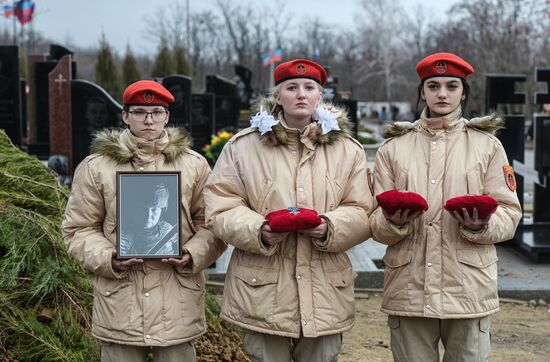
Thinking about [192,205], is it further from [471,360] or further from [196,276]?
[471,360]

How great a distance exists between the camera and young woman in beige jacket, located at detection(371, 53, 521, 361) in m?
3.52

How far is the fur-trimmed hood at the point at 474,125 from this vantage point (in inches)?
146

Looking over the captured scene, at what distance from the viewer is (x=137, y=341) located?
348 centimetres

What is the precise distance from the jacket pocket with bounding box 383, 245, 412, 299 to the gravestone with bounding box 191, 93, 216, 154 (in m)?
12.3

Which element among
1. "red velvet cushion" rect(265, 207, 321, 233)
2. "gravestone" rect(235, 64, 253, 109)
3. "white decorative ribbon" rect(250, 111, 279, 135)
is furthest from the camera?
"gravestone" rect(235, 64, 253, 109)

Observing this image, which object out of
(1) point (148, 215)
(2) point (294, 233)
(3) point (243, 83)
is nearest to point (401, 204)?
(2) point (294, 233)

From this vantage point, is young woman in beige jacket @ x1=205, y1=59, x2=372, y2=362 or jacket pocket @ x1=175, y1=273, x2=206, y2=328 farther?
jacket pocket @ x1=175, y1=273, x2=206, y2=328

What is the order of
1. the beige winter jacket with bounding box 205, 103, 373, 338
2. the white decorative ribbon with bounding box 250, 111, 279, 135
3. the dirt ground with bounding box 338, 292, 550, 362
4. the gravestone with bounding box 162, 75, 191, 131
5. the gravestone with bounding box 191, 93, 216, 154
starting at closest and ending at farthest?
the beige winter jacket with bounding box 205, 103, 373, 338
the white decorative ribbon with bounding box 250, 111, 279, 135
the dirt ground with bounding box 338, 292, 550, 362
the gravestone with bounding box 162, 75, 191, 131
the gravestone with bounding box 191, 93, 216, 154

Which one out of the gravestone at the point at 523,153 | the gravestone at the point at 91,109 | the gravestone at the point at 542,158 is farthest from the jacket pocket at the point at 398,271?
the gravestone at the point at 91,109

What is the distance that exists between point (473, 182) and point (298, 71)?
990mm

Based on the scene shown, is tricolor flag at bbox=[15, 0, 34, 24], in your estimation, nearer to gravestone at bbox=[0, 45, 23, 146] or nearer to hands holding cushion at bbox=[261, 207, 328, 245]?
gravestone at bbox=[0, 45, 23, 146]

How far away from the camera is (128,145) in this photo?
362 cm

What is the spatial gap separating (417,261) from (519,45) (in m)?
41.9

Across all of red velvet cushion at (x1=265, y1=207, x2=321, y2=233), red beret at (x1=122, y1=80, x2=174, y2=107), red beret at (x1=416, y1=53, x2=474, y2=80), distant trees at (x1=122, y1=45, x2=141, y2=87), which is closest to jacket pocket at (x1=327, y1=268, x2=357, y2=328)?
red velvet cushion at (x1=265, y1=207, x2=321, y2=233)
